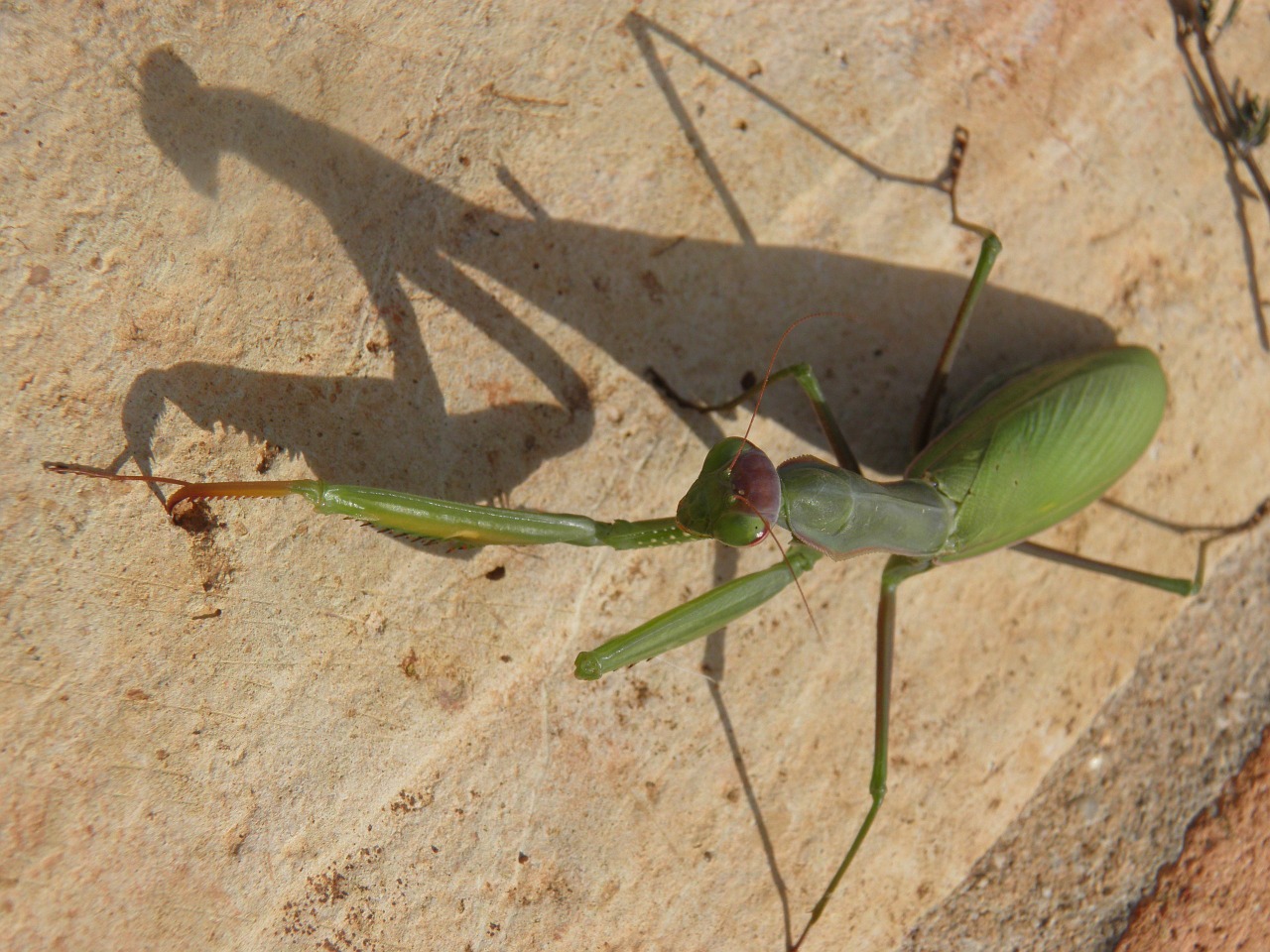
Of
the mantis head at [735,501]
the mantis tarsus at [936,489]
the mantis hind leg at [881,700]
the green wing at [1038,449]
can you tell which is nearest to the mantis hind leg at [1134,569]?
the mantis tarsus at [936,489]

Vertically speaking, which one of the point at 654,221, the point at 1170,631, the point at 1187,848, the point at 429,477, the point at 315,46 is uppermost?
the point at 315,46

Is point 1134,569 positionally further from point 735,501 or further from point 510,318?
point 510,318

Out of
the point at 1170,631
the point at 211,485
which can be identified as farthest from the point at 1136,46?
the point at 211,485

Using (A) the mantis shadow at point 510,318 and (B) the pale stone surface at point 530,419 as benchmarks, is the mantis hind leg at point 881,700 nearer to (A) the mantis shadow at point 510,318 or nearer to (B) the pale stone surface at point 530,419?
(B) the pale stone surface at point 530,419

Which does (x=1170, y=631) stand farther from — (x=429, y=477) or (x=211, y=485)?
(x=211, y=485)

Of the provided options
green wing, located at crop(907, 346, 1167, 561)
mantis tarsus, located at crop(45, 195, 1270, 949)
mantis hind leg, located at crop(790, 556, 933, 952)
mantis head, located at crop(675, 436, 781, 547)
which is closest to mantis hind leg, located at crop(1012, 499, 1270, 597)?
mantis tarsus, located at crop(45, 195, 1270, 949)

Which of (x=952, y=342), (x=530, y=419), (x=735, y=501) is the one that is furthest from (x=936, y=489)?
(x=530, y=419)
